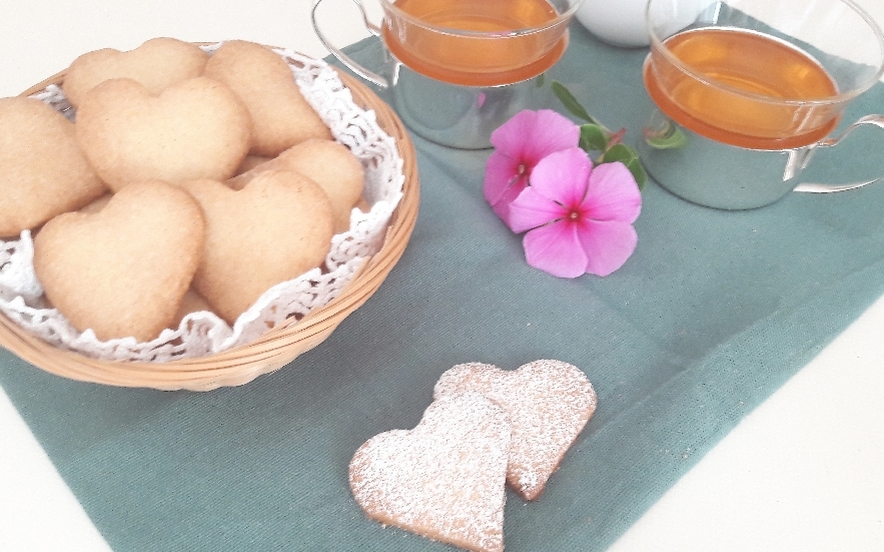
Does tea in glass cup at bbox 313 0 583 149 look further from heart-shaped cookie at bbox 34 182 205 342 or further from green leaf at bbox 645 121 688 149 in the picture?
heart-shaped cookie at bbox 34 182 205 342

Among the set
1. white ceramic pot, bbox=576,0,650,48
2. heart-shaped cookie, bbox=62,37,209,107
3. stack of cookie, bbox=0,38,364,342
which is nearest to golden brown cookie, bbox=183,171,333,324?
stack of cookie, bbox=0,38,364,342

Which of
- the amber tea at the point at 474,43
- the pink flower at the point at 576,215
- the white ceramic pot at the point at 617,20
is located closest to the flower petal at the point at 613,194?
the pink flower at the point at 576,215

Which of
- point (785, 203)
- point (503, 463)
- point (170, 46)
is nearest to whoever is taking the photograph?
point (503, 463)

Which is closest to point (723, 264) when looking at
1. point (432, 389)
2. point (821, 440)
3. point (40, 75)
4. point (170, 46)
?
point (821, 440)

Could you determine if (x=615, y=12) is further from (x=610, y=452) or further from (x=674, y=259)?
(x=610, y=452)

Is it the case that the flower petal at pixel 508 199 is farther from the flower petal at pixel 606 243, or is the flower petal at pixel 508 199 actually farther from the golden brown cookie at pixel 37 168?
the golden brown cookie at pixel 37 168

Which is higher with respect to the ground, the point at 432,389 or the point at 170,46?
the point at 170,46
